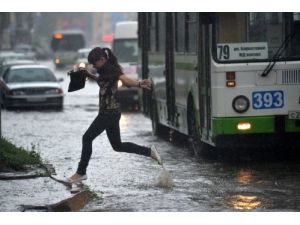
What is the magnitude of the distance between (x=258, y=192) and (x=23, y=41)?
10268 centimetres

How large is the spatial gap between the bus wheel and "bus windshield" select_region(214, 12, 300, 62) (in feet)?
6.13

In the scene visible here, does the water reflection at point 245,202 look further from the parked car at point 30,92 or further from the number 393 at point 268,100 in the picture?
the parked car at point 30,92

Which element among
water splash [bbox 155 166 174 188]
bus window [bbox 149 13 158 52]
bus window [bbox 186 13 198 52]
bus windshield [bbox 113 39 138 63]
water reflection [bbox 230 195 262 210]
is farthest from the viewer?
bus windshield [bbox 113 39 138 63]

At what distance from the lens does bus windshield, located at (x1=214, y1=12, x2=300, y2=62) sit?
579 inches

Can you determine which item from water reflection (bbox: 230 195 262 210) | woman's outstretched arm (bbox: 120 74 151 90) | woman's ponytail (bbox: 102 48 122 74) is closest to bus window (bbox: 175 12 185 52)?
woman's ponytail (bbox: 102 48 122 74)

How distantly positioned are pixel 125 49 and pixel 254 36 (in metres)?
19.1

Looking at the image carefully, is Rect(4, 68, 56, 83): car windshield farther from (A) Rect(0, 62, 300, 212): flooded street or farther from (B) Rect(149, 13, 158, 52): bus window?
(B) Rect(149, 13, 158, 52): bus window

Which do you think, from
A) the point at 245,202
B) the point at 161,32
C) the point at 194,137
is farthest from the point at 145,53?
the point at 245,202

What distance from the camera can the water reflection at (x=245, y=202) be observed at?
425 inches

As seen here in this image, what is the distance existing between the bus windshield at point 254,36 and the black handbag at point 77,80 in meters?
2.43

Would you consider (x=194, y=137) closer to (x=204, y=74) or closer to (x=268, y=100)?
(x=204, y=74)

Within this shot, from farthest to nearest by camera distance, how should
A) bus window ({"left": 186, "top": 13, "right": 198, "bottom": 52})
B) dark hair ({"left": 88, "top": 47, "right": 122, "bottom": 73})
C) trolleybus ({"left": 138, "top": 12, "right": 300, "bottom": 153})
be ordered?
bus window ({"left": 186, "top": 13, "right": 198, "bottom": 52}) < trolleybus ({"left": 138, "top": 12, "right": 300, "bottom": 153}) < dark hair ({"left": 88, "top": 47, "right": 122, "bottom": 73})

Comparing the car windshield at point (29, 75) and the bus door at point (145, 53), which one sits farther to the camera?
the car windshield at point (29, 75)

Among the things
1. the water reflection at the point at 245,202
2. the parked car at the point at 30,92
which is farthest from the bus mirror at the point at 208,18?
the parked car at the point at 30,92
